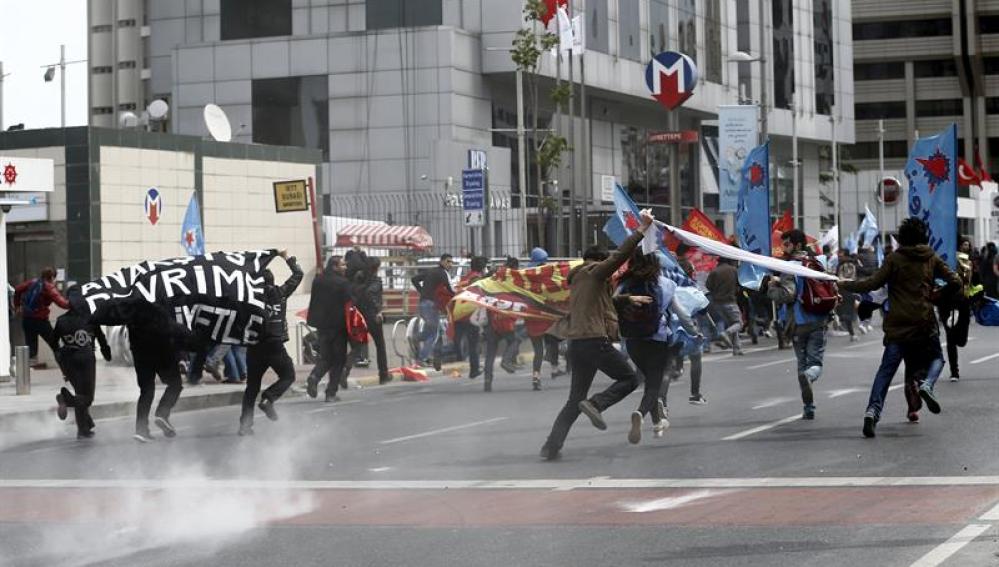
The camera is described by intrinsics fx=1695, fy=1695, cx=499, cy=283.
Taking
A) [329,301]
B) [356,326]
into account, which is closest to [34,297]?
[356,326]

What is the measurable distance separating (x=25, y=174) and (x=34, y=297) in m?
1.85

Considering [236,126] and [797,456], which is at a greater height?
[236,126]

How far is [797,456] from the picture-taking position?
516 inches

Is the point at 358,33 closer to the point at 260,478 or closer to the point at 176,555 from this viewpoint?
the point at 260,478

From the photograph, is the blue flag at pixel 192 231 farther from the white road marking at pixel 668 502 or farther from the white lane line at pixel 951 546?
the white lane line at pixel 951 546

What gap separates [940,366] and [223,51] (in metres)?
45.4

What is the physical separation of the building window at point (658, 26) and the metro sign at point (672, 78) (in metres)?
23.5

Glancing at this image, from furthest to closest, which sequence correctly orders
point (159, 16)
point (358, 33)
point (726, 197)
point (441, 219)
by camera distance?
1. point (159, 16)
2. point (358, 33)
3. point (441, 219)
4. point (726, 197)

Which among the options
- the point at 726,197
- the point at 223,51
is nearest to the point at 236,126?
the point at 223,51

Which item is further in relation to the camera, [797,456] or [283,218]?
[283,218]

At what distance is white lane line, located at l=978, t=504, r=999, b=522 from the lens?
9.58 meters

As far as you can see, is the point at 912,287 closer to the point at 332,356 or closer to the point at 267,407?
the point at 267,407

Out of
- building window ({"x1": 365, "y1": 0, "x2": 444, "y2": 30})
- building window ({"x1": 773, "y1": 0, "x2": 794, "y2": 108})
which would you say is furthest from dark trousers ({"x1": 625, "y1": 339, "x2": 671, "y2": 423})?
building window ({"x1": 773, "y1": 0, "x2": 794, "y2": 108})

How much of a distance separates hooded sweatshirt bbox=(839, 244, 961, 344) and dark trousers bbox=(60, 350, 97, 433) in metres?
7.72
